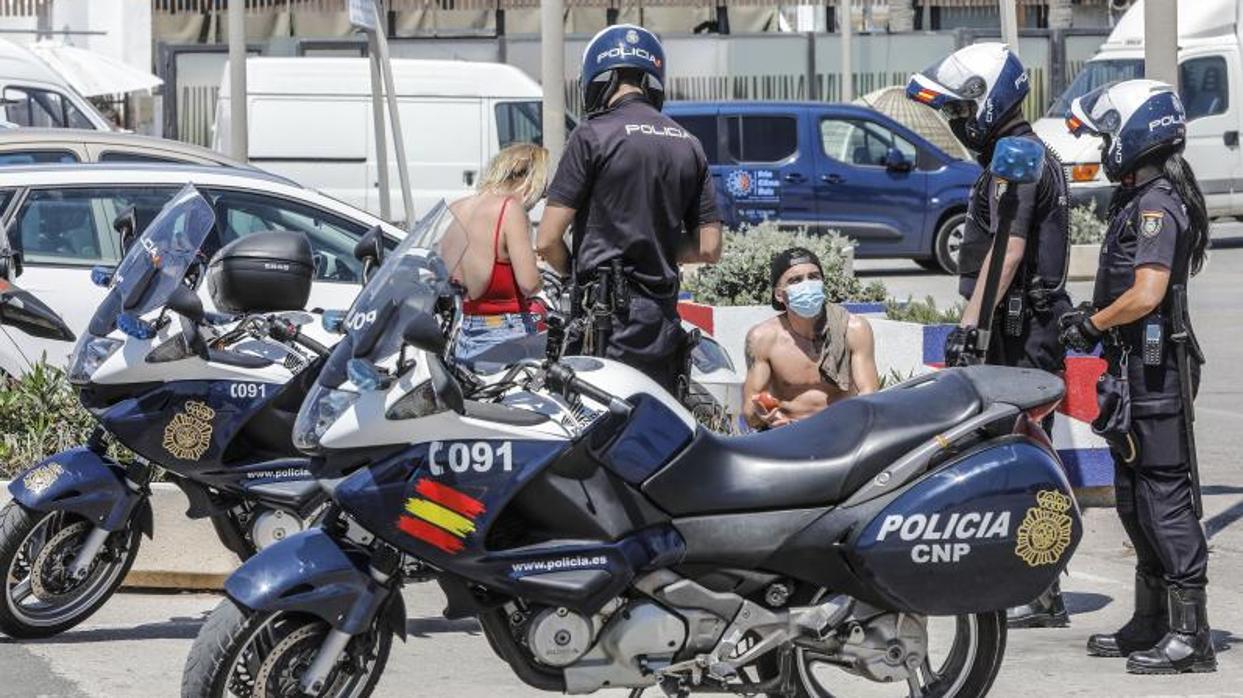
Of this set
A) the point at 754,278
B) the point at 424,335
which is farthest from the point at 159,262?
the point at 754,278

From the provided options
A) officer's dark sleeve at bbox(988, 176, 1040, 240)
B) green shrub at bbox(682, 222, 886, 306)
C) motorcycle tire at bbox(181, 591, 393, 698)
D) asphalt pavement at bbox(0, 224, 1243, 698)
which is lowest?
asphalt pavement at bbox(0, 224, 1243, 698)

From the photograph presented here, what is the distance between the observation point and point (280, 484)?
6.98m

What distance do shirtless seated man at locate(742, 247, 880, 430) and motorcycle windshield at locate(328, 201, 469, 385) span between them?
8.76ft

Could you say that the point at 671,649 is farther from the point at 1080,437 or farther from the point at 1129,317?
the point at 1080,437

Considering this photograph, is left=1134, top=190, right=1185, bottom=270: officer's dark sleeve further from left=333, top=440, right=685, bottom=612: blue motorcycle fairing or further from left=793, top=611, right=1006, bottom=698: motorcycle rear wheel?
left=333, top=440, right=685, bottom=612: blue motorcycle fairing

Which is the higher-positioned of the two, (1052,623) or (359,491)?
(359,491)

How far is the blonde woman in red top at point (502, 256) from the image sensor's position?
26.9ft

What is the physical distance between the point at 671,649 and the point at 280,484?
1.87m

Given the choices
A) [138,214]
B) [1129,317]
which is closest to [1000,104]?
[1129,317]

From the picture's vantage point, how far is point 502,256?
326 inches

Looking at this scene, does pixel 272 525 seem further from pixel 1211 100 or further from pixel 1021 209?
pixel 1211 100

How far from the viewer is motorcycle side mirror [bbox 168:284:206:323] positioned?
6.89 m

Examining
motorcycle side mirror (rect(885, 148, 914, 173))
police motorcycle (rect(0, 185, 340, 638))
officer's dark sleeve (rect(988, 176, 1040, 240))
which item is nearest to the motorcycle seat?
officer's dark sleeve (rect(988, 176, 1040, 240))

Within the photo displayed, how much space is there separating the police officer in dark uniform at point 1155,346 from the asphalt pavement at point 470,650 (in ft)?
0.79
